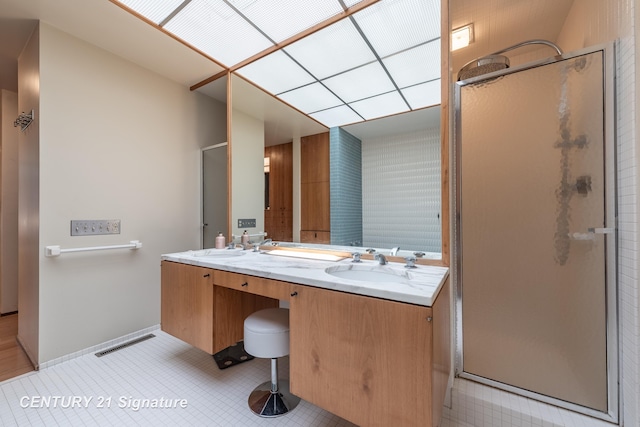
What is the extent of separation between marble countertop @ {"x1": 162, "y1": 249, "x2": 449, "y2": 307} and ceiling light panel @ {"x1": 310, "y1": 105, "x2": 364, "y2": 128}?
37.2 inches

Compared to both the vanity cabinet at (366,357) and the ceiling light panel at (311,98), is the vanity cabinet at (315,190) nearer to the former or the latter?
the ceiling light panel at (311,98)

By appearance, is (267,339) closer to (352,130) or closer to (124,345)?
(352,130)

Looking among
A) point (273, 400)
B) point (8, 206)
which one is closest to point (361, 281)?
point (273, 400)

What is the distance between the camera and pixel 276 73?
2078 millimetres

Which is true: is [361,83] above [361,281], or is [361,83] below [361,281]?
above

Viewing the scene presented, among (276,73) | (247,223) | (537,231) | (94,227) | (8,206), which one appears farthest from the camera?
(8,206)

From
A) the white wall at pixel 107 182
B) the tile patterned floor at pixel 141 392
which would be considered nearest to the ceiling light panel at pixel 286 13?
the white wall at pixel 107 182

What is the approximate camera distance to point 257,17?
168cm

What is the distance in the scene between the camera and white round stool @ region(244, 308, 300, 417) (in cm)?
132

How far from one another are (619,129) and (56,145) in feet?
10.9

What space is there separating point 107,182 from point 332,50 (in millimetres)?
2015

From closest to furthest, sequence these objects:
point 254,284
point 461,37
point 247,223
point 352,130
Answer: point 254,284, point 352,130, point 461,37, point 247,223

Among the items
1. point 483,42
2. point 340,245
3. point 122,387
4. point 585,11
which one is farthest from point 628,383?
point 122,387

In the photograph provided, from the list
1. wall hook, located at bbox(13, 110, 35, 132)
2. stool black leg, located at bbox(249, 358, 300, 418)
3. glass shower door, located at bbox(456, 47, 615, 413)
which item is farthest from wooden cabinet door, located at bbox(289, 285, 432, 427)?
wall hook, located at bbox(13, 110, 35, 132)
